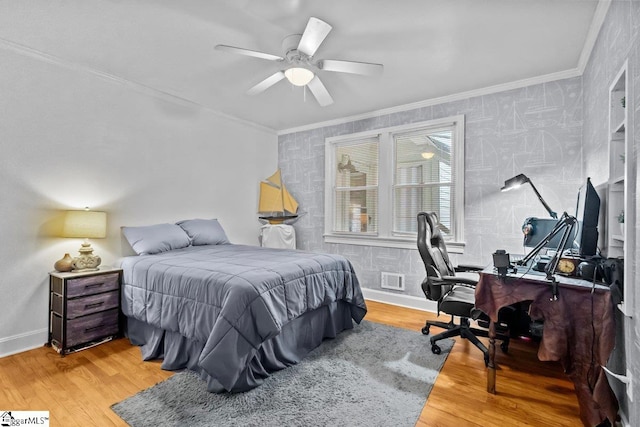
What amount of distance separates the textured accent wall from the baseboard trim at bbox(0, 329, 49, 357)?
11.2 feet

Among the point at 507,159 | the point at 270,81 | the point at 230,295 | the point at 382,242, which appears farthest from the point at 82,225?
the point at 507,159

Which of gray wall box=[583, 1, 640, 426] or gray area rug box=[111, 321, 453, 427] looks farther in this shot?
gray area rug box=[111, 321, 453, 427]

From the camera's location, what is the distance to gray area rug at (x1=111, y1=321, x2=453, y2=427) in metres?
1.67

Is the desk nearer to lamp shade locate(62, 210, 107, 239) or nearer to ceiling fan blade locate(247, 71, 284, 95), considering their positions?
ceiling fan blade locate(247, 71, 284, 95)

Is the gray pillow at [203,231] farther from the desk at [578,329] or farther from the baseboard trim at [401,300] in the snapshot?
the desk at [578,329]

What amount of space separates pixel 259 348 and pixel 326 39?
7.67 feet

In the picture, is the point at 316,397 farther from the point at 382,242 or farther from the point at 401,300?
the point at 382,242

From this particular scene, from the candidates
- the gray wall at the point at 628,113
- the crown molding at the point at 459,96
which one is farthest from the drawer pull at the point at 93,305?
the gray wall at the point at 628,113

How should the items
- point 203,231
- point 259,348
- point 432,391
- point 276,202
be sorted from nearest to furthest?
point 432,391
point 259,348
point 203,231
point 276,202

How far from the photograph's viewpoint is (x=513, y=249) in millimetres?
3100

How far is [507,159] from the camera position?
10.3 ft

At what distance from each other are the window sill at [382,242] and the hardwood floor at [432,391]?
44.1 inches

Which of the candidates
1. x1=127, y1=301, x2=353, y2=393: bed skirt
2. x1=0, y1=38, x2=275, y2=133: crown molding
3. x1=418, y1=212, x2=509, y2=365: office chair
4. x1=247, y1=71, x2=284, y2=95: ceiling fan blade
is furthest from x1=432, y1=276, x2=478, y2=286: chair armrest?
x1=0, y1=38, x2=275, y2=133: crown molding

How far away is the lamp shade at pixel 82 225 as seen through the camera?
8.43 feet
